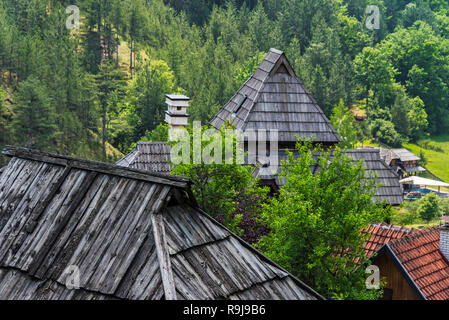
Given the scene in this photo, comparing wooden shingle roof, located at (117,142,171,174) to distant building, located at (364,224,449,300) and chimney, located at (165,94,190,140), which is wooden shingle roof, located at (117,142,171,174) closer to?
chimney, located at (165,94,190,140)

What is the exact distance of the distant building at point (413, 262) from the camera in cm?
1518

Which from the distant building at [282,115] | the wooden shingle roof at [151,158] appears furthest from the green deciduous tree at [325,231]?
the distant building at [282,115]

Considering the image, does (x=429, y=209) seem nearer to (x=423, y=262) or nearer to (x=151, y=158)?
(x=151, y=158)

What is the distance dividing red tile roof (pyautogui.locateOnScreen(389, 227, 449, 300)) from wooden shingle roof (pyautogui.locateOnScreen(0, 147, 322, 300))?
6110 mm

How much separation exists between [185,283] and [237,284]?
3.34ft

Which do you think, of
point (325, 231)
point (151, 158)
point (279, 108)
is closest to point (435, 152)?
point (279, 108)

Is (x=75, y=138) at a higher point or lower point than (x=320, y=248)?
lower

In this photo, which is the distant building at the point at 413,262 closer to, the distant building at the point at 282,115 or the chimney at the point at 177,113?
the distant building at the point at 282,115

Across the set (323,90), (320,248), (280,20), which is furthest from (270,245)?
(280,20)

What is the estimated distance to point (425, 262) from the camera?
51.7ft

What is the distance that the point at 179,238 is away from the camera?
880 centimetres

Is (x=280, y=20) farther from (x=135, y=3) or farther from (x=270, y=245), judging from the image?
(x=270, y=245)

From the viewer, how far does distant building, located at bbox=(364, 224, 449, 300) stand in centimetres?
1518

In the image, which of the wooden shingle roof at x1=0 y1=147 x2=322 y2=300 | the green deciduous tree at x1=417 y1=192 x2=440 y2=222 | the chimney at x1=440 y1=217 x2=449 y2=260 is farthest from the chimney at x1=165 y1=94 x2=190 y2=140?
the green deciduous tree at x1=417 y1=192 x2=440 y2=222
